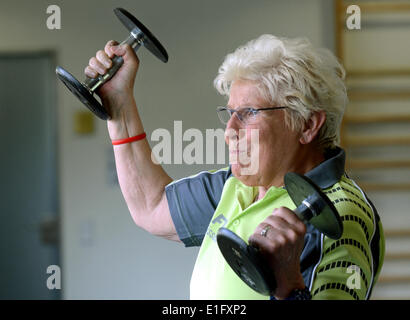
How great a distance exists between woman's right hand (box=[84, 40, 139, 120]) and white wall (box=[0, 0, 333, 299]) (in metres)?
0.36

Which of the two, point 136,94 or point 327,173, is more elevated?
point 136,94

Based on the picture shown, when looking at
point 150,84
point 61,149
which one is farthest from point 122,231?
point 150,84

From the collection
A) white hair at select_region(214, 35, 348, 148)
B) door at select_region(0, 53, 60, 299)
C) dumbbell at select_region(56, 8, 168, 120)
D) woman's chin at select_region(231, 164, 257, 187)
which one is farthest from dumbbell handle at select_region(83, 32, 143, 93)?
door at select_region(0, 53, 60, 299)

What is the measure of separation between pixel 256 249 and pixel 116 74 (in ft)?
1.59

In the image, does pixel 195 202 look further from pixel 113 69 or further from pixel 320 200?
pixel 320 200

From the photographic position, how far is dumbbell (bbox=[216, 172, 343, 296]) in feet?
1.89

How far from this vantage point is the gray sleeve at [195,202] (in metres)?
0.97

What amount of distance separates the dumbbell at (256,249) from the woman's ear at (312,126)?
0.62ft

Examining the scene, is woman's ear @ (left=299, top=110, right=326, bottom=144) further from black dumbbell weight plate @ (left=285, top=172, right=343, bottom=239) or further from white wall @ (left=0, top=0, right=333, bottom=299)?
white wall @ (left=0, top=0, right=333, bottom=299)

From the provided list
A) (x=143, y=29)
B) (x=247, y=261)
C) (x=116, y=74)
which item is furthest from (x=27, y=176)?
(x=247, y=261)

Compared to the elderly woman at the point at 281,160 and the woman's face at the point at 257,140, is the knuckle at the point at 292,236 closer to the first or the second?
the elderly woman at the point at 281,160

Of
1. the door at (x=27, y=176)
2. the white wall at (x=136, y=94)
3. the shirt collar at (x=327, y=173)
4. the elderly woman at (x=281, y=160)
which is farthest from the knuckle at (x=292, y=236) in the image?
the door at (x=27, y=176)

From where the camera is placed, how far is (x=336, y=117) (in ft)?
2.71

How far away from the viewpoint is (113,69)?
88cm
